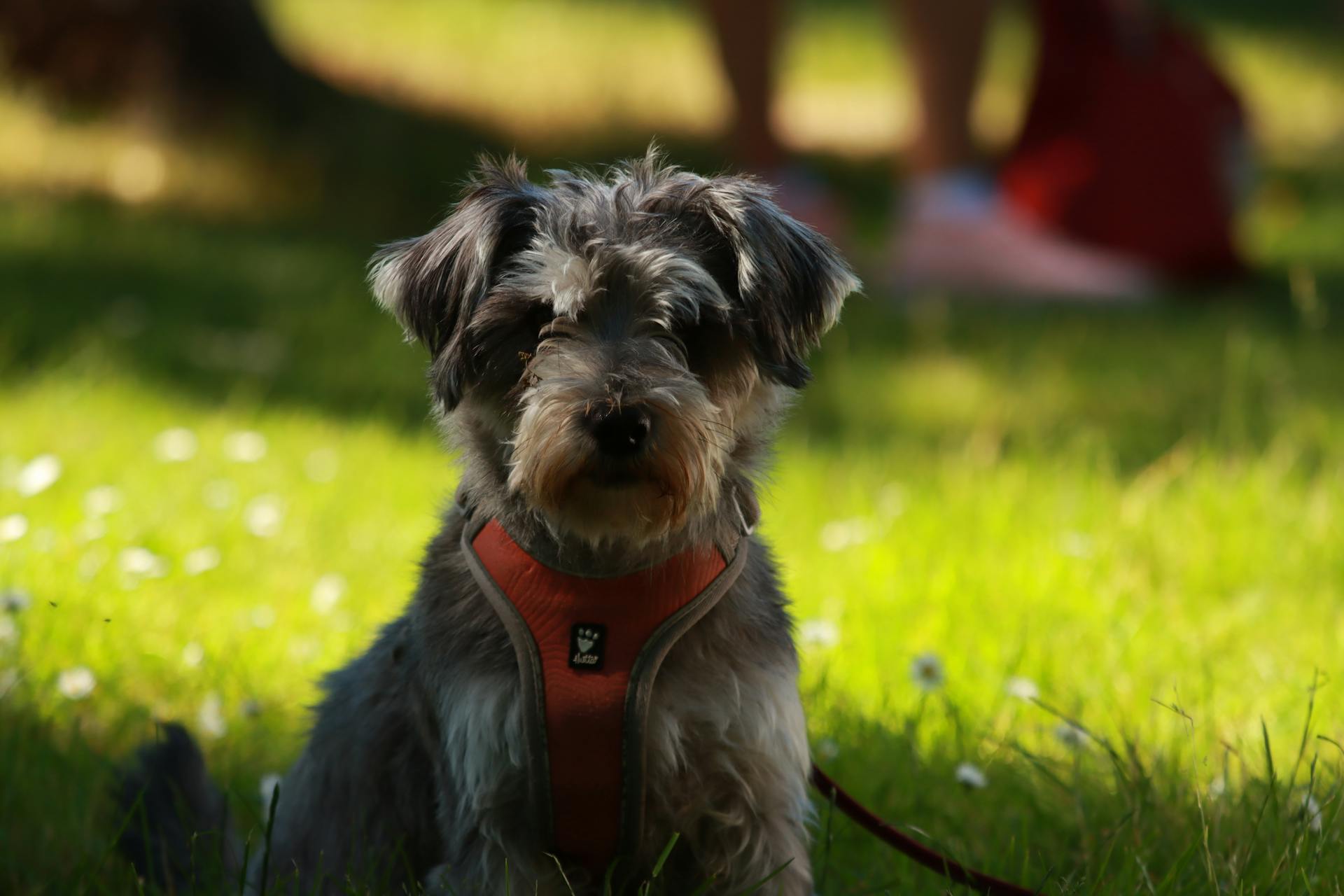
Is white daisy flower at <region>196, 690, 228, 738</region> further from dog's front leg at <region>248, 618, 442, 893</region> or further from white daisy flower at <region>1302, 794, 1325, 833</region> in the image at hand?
white daisy flower at <region>1302, 794, 1325, 833</region>

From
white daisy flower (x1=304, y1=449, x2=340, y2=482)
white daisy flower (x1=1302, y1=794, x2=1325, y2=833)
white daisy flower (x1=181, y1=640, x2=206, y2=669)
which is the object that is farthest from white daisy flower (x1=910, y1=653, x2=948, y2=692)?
white daisy flower (x1=304, y1=449, x2=340, y2=482)

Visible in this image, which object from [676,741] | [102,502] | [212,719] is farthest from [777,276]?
[102,502]

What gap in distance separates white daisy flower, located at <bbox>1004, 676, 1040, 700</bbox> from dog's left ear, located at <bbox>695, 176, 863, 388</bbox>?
1193mm

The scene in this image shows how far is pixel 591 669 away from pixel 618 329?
2.00ft

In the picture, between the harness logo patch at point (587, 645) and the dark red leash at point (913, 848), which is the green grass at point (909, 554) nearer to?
the dark red leash at point (913, 848)

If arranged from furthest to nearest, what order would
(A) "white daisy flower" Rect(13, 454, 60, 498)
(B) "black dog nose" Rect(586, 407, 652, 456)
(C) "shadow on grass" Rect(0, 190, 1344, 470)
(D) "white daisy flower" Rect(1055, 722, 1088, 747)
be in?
(C) "shadow on grass" Rect(0, 190, 1344, 470) < (A) "white daisy flower" Rect(13, 454, 60, 498) < (D) "white daisy flower" Rect(1055, 722, 1088, 747) < (B) "black dog nose" Rect(586, 407, 652, 456)

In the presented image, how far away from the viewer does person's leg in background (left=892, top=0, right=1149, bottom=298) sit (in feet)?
25.7

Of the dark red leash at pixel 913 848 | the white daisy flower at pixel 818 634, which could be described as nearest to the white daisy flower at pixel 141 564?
the white daisy flower at pixel 818 634

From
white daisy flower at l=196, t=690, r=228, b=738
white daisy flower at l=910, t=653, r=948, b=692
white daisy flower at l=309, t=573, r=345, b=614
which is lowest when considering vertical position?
white daisy flower at l=309, t=573, r=345, b=614

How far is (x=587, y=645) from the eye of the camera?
260cm

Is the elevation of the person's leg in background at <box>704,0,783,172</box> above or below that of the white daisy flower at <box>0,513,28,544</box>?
below

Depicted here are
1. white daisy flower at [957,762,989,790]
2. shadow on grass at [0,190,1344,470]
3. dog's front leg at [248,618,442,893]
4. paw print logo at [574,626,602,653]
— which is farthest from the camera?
shadow on grass at [0,190,1344,470]

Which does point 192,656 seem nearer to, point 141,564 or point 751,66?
point 141,564

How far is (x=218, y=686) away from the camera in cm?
382
